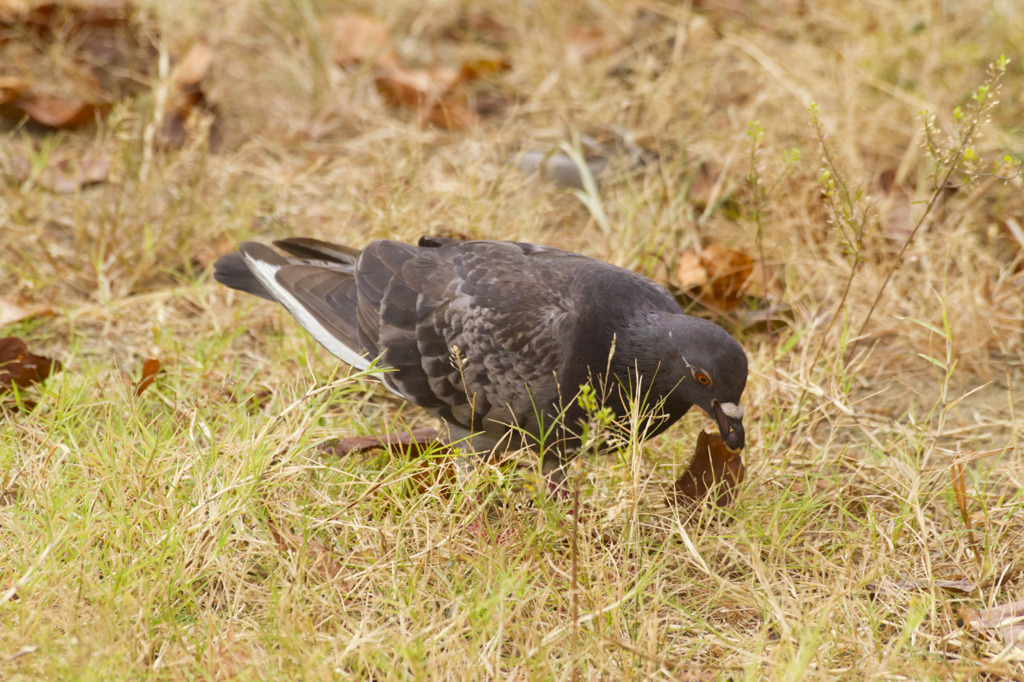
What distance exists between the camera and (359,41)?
5945mm

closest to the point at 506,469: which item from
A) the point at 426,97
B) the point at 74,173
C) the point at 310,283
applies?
the point at 310,283

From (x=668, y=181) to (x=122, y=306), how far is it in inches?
102

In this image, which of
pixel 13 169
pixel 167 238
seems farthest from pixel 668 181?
pixel 13 169

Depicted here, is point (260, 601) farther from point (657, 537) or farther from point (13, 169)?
point (13, 169)

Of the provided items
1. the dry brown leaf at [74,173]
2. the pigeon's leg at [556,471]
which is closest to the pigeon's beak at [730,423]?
the pigeon's leg at [556,471]

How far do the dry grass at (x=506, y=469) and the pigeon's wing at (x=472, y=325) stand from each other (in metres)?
0.29

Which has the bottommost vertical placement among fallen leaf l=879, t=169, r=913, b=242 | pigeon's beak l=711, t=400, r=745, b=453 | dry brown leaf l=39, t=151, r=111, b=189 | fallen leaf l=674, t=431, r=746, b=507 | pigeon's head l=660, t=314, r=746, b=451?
dry brown leaf l=39, t=151, r=111, b=189

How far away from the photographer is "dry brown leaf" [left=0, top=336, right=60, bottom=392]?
3.17 metres

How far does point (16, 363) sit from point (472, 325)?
163 centimetres

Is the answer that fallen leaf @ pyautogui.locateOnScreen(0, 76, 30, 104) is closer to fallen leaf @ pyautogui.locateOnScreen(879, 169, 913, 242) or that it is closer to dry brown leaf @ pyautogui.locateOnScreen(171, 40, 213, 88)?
dry brown leaf @ pyautogui.locateOnScreen(171, 40, 213, 88)

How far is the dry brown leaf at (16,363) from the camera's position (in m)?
3.17

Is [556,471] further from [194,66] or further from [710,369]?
[194,66]

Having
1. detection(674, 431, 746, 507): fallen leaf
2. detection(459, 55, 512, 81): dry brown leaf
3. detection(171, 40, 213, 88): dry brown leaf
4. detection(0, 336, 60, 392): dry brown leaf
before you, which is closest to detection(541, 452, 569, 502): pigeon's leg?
detection(674, 431, 746, 507): fallen leaf

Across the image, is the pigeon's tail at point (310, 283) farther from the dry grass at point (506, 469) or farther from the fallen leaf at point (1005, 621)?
the fallen leaf at point (1005, 621)
